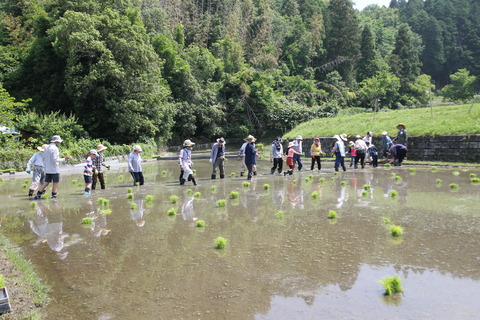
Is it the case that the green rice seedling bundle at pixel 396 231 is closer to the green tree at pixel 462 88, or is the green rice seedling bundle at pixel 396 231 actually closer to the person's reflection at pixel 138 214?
the person's reflection at pixel 138 214

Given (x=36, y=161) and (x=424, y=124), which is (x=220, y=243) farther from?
(x=424, y=124)

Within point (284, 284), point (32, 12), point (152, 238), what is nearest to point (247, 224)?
point (152, 238)

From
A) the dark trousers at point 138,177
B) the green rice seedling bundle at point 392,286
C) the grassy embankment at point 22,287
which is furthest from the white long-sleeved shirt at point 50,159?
the green rice seedling bundle at point 392,286

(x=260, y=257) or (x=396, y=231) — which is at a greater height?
(x=396, y=231)

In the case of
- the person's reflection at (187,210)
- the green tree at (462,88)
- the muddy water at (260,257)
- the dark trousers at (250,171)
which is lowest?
the muddy water at (260,257)

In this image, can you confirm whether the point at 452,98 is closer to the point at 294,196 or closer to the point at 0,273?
the point at 294,196

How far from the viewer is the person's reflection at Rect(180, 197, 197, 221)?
969 cm

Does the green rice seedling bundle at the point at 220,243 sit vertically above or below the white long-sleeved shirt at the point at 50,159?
below

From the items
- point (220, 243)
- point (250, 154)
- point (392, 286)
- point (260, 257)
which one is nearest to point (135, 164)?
point (250, 154)

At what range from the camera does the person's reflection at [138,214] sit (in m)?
9.31

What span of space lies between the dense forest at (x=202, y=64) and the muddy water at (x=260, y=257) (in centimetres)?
1957

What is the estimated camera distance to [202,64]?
56531 mm

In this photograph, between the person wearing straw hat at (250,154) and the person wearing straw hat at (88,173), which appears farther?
the person wearing straw hat at (250,154)

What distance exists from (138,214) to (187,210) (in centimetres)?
127
